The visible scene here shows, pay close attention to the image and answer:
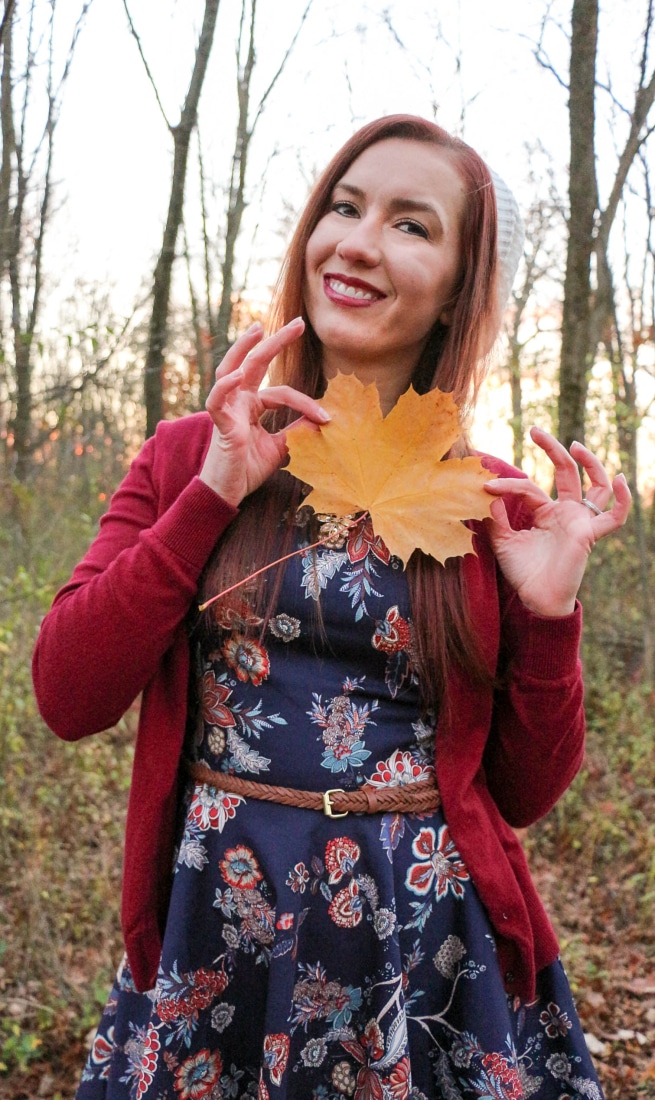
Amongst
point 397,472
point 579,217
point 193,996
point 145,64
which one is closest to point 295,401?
point 397,472

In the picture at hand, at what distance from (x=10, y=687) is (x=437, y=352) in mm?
2305

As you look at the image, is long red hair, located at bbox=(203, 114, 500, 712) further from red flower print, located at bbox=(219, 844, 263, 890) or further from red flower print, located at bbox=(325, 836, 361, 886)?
red flower print, located at bbox=(219, 844, 263, 890)

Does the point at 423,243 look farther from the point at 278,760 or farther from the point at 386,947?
the point at 386,947

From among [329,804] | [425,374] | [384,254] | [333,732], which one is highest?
[384,254]

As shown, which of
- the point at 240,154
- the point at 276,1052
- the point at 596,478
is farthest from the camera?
the point at 240,154

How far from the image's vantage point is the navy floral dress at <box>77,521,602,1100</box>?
4.11ft

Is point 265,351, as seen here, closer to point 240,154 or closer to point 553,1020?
point 553,1020

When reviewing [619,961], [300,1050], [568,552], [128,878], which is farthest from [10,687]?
[619,961]

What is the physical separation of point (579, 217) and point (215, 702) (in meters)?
2.24

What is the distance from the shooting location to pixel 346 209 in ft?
4.97

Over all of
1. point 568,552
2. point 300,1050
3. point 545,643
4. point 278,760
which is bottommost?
point 300,1050

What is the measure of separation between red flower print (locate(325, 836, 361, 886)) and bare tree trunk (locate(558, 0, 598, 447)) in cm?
205

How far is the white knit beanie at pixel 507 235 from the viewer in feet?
5.31

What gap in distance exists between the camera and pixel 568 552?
1.30 metres
